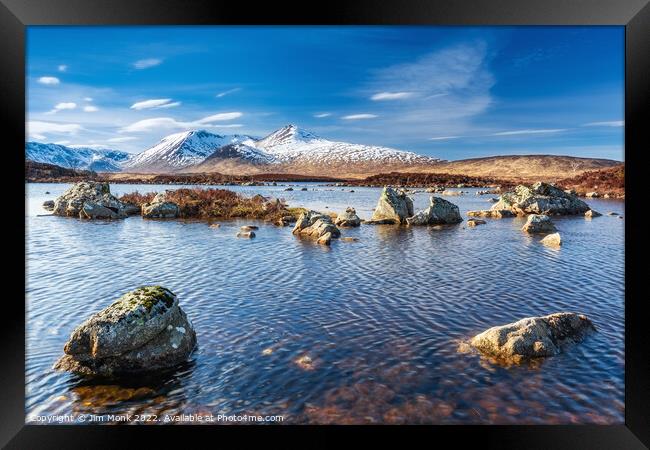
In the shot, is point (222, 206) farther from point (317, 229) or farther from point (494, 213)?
point (494, 213)

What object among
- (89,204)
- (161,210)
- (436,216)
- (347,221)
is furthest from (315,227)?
(89,204)

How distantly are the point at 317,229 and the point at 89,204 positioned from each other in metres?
22.0

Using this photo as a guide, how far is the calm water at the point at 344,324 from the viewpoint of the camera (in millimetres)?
7480

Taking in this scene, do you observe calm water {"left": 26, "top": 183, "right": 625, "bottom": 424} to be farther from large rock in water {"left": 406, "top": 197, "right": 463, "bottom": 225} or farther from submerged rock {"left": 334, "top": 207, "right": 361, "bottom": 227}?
large rock in water {"left": 406, "top": 197, "right": 463, "bottom": 225}

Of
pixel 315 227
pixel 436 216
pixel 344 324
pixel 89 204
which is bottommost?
pixel 344 324

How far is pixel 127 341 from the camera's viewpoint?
8.48 metres

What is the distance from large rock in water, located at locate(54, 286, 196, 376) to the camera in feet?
27.7

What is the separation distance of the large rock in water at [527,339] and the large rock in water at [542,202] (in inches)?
1447

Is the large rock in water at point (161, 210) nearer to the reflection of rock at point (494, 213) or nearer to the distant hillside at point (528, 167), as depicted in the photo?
the reflection of rock at point (494, 213)

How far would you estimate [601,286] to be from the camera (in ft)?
50.5

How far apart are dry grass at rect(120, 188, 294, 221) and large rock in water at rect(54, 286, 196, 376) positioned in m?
27.6

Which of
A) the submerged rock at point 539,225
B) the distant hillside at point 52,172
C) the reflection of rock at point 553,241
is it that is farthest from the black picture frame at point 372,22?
the distant hillside at point 52,172
